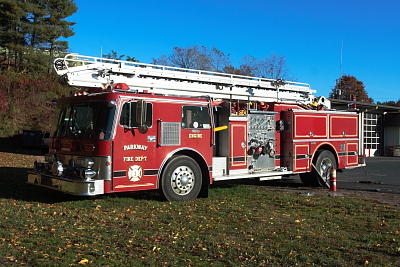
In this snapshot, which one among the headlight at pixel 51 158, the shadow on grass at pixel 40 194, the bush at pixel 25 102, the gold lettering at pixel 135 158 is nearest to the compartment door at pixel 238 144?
the shadow on grass at pixel 40 194

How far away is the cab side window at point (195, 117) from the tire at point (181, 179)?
0.75 metres

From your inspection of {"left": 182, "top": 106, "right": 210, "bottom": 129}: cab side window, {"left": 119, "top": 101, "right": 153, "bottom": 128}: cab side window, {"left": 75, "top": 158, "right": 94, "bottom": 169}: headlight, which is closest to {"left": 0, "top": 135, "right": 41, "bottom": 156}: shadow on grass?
{"left": 182, "top": 106, "right": 210, "bottom": 129}: cab side window

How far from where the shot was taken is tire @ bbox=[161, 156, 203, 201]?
29.5 feet

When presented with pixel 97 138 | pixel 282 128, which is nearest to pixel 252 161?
pixel 282 128

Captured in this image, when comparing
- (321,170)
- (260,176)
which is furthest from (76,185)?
(321,170)

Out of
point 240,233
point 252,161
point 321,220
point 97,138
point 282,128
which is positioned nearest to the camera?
point 240,233

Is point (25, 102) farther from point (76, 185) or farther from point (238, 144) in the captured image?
point (76, 185)

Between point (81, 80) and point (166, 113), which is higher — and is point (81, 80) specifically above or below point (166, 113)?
above

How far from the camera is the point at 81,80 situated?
29.8 ft

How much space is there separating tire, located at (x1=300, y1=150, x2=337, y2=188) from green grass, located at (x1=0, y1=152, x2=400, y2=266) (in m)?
2.72

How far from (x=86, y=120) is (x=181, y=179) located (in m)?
2.36

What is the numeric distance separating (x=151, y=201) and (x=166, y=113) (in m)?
1.94

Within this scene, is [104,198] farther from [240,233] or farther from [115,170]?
[240,233]

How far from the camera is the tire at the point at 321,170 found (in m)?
12.7
